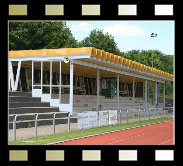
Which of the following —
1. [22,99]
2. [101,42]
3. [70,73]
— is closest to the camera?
[22,99]

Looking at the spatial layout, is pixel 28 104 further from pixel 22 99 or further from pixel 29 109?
pixel 29 109

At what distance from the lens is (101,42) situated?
210 feet

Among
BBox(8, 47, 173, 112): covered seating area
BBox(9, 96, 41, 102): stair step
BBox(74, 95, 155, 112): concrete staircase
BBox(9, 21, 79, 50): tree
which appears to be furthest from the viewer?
BBox(9, 21, 79, 50): tree

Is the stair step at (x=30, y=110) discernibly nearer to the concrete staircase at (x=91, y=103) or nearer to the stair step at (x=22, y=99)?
the stair step at (x=22, y=99)

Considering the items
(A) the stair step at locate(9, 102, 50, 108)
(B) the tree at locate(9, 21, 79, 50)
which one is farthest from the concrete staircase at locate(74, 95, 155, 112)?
(B) the tree at locate(9, 21, 79, 50)

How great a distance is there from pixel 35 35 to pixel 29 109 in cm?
2097

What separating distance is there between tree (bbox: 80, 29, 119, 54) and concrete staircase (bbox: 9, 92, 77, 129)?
133 feet

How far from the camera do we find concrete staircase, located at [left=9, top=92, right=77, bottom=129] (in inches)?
715

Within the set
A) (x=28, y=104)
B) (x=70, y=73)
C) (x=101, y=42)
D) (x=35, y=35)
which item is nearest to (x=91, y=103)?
(x=70, y=73)

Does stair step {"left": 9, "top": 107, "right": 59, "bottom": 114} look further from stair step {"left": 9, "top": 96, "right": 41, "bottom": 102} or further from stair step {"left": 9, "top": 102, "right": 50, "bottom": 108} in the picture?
stair step {"left": 9, "top": 96, "right": 41, "bottom": 102}

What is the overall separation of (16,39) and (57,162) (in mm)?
32311

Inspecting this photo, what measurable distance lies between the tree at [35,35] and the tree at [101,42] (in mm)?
19466

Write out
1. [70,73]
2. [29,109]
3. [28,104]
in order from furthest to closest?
Answer: [70,73] < [28,104] < [29,109]
